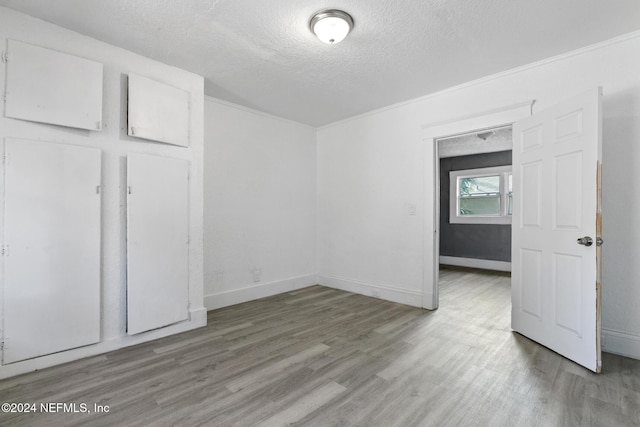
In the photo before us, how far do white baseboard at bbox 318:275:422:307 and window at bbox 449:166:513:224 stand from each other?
3.75 m

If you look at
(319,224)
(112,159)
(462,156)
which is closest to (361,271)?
(319,224)

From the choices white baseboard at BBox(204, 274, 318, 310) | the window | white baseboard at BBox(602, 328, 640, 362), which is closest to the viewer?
white baseboard at BBox(602, 328, 640, 362)

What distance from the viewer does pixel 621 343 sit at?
2459 millimetres

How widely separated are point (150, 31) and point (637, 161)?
406 cm

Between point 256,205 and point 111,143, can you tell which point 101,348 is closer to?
point 111,143

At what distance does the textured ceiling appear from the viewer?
2.13 metres

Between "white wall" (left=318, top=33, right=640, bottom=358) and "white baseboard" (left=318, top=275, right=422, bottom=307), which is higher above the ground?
"white wall" (left=318, top=33, right=640, bottom=358)

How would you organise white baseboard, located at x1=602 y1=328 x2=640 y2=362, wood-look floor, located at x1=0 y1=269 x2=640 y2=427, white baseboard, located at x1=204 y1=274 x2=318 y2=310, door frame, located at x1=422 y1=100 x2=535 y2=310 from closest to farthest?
wood-look floor, located at x1=0 y1=269 x2=640 y2=427 → white baseboard, located at x1=602 y1=328 x2=640 y2=362 → door frame, located at x1=422 y1=100 x2=535 y2=310 → white baseboard, located at x1=204 y1=274 x2=318 y2=310

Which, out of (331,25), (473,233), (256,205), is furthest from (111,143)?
(473,233)

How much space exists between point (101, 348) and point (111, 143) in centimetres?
174

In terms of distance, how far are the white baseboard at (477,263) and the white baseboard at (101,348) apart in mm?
5790

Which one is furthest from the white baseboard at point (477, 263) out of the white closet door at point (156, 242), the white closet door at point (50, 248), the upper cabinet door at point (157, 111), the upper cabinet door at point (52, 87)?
the upper cabinet door at point (52, 87)

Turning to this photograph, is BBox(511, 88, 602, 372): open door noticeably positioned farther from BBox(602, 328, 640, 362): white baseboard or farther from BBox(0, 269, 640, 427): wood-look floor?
BBox(602, 328, 640, 362): white baseboard

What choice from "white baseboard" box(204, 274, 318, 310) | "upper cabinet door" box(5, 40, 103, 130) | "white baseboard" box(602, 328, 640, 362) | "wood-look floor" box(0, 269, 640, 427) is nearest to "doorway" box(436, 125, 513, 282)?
"white baseboard" box(204, 274, 318, 310)
